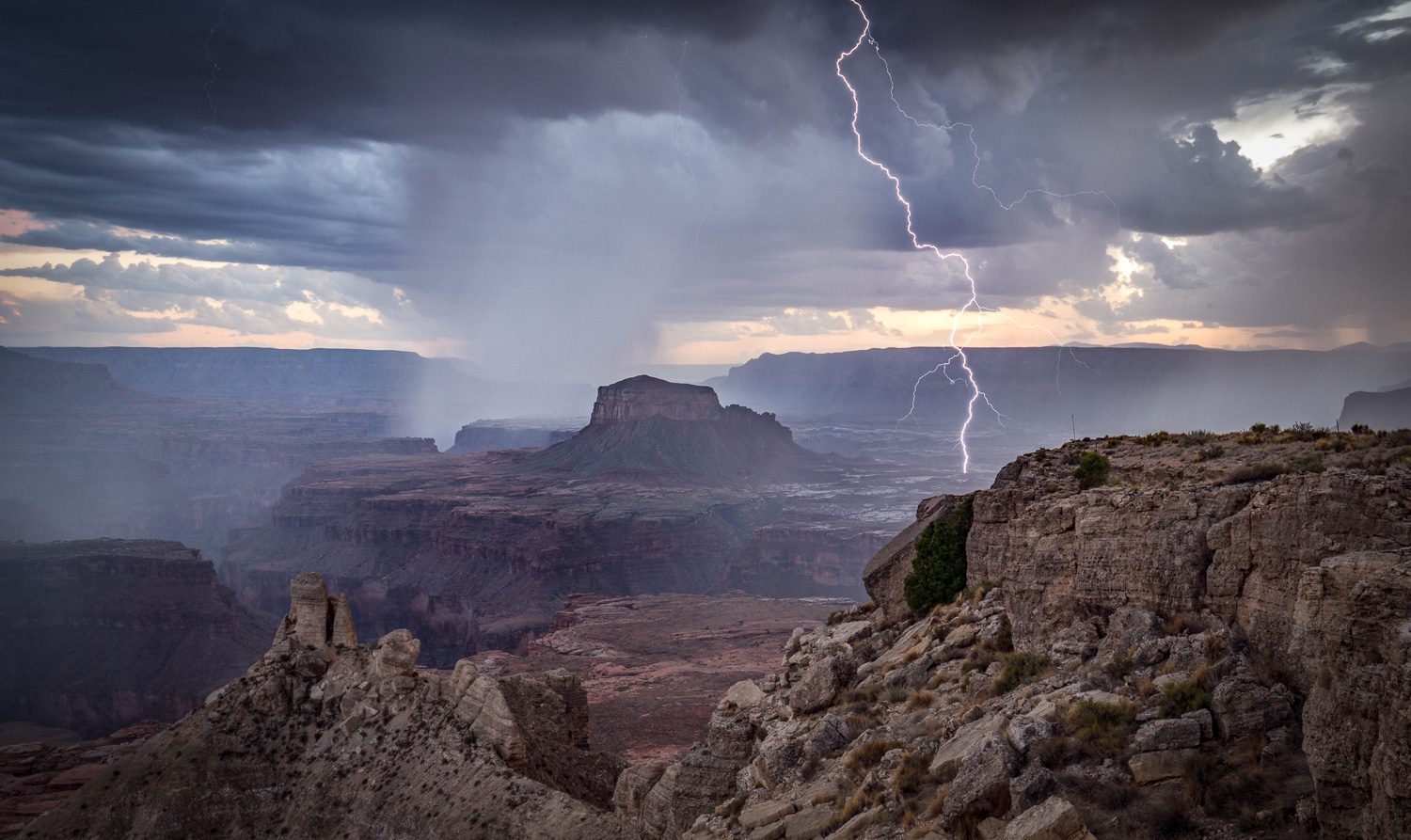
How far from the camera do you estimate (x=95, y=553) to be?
9675 cm

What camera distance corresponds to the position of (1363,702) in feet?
28.1

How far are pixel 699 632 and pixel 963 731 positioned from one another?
235 ft

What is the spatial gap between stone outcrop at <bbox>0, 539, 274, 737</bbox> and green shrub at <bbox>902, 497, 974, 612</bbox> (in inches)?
2990

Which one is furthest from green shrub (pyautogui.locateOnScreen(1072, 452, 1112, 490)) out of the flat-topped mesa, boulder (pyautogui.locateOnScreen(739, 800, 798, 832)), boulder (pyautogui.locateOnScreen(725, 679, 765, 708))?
the flat-topped mesa

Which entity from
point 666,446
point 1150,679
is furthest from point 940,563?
point 666,446

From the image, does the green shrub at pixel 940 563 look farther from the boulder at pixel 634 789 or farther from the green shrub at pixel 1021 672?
the boulder at pixel 634 789

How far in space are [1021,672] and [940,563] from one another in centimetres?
779

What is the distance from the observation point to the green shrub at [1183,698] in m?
11.3

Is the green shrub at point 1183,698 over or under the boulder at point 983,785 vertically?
over

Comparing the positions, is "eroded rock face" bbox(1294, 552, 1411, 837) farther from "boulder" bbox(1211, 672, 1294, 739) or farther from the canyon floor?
the canyon floor

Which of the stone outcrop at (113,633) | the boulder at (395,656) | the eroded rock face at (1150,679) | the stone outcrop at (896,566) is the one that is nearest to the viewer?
the eroded rock face at (1150,679)

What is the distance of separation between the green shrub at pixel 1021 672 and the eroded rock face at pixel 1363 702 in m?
5.67

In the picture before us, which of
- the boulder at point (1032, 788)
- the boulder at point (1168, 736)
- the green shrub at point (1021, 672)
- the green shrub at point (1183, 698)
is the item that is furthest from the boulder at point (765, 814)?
the green shrub at point (1183, 698)

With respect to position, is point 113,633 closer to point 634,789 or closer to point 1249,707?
point 634,789
